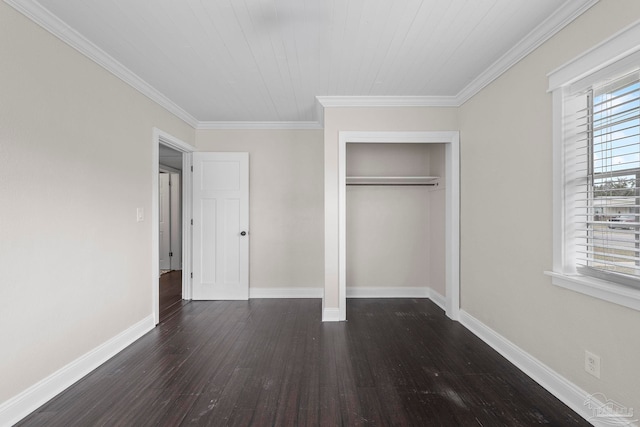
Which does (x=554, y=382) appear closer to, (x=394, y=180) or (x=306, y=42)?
(x=394, y=180)

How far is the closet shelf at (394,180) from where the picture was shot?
3840mm

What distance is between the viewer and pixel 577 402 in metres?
1.85

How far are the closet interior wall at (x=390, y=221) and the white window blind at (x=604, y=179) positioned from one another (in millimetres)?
2264

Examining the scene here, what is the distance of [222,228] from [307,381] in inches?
102

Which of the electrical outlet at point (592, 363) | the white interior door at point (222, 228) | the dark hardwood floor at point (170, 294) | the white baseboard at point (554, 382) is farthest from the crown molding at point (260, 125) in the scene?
the electrical outlet at point (592, 363)

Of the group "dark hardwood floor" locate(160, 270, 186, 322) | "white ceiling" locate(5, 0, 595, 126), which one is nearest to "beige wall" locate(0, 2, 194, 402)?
"white ceiling" locate(5, 0, 595, 126)

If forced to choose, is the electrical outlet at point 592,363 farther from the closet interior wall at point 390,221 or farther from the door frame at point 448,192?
the closet interior wall at point 390,221

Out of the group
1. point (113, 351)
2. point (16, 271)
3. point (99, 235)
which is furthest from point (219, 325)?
point (16, 271)

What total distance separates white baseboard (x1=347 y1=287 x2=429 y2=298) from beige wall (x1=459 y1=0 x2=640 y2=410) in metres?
0.95

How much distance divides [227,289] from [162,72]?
9.07 feet

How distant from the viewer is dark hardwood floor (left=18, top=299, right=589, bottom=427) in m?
1.82

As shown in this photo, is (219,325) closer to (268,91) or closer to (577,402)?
(268,91)

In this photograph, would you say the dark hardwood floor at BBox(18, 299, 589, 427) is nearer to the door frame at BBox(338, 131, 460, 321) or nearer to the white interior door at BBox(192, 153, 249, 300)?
the door frame at BBox(338, 131, 460, 321)

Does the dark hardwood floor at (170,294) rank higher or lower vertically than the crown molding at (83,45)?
lower
